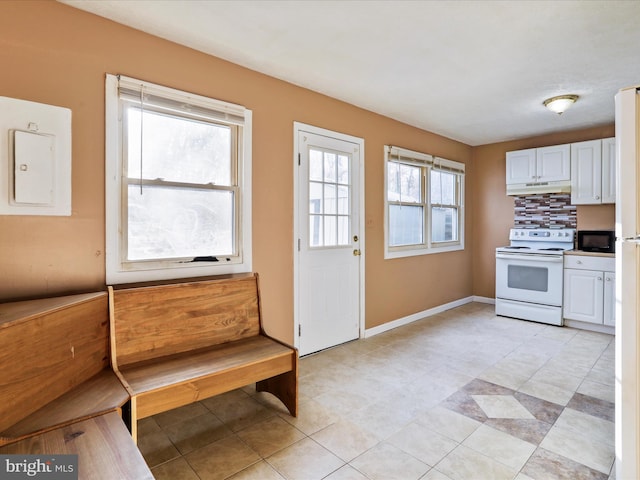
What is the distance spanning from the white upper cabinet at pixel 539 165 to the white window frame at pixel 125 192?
13.3 ft

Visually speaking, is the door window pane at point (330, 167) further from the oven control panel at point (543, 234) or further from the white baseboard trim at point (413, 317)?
the oven control panel at point (543, 234)

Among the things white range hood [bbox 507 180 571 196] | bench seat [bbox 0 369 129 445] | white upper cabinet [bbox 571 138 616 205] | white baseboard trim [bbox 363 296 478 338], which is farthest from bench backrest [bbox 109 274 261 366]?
white upper cabinet [bbox 571 138 616 205]

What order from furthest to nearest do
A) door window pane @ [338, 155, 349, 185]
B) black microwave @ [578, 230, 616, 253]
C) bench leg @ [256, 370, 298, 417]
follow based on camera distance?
black microwave @ [578, 230, 616, 253] < door window pane @ [338, 155, 349, 185] < bench leg @ [256, 370, 298, 417]

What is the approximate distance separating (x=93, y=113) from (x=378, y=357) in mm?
2991

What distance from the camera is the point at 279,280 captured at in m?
3.12

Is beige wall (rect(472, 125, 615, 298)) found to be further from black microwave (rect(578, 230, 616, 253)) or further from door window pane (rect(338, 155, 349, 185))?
door window pane (rect(338, 155, 349, 185))

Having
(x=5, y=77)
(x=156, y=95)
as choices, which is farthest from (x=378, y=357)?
(x=5, y=77)

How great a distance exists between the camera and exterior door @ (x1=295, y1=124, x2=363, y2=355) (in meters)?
3.31

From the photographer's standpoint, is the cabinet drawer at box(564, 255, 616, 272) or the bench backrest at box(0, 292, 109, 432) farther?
the cabinet drawer at box(564, 255, 616, 272)

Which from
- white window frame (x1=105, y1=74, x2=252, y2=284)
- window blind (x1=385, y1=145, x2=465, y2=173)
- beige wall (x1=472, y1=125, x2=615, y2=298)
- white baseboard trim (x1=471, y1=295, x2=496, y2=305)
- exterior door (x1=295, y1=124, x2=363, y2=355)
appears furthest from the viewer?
white baseboard trim (x1=471, y1=295, x2=496, y2=305)

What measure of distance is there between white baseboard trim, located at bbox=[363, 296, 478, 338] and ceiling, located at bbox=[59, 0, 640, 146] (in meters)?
2.53

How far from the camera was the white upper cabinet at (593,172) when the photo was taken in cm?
425

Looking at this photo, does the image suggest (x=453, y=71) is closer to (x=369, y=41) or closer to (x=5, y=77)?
(x=369, y=41)

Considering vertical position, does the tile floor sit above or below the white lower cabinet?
below
